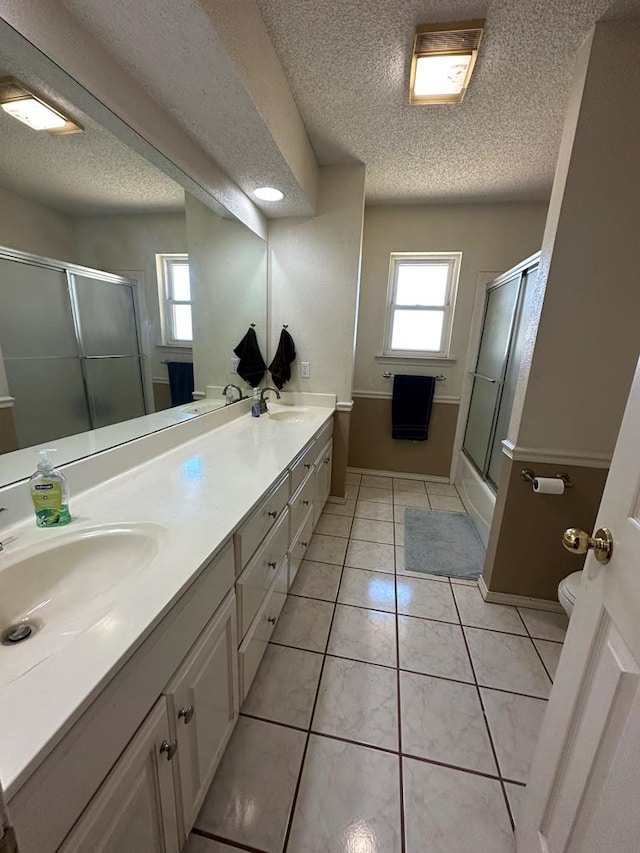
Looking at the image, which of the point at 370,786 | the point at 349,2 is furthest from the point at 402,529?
the point at 349,2

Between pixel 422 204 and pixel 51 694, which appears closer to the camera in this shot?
pixel 51 694

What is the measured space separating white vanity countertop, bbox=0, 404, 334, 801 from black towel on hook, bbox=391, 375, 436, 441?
163 cm

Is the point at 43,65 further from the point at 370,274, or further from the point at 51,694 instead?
the point at 370,274

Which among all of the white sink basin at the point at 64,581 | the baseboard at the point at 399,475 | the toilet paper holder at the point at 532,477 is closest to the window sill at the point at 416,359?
the baseboard at the point at 399,475

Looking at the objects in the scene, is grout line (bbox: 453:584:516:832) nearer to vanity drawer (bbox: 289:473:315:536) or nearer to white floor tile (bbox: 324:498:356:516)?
vanity drawer (bbox: 289:473:315:536)

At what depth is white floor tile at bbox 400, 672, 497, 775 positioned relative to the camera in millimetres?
1164

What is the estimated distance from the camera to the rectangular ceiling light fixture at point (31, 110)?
2.82ft

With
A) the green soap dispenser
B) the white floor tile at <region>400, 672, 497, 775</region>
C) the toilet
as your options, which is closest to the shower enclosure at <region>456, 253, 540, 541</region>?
the toilet

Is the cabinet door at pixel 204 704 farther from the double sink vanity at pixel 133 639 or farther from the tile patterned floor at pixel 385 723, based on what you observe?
the tile patterned floor at pixel 385 723

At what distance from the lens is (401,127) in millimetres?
1933

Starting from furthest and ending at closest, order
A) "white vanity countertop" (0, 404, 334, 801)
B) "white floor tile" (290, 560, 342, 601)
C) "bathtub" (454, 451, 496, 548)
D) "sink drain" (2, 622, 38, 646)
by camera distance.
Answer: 1. "bathtub" (454, 451, 496, 548)
2. "white floor tile" (290, 560, 342, 601)
3. "sink drain" (2, 622, 38, 646)
4. "white vanity countertop" (0, 404, 334, 801)

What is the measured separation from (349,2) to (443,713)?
2.68 metres

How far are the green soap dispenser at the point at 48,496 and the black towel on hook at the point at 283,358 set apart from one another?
6.02ft

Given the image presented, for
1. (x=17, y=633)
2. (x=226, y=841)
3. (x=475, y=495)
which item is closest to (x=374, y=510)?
(x=475, y=495)
